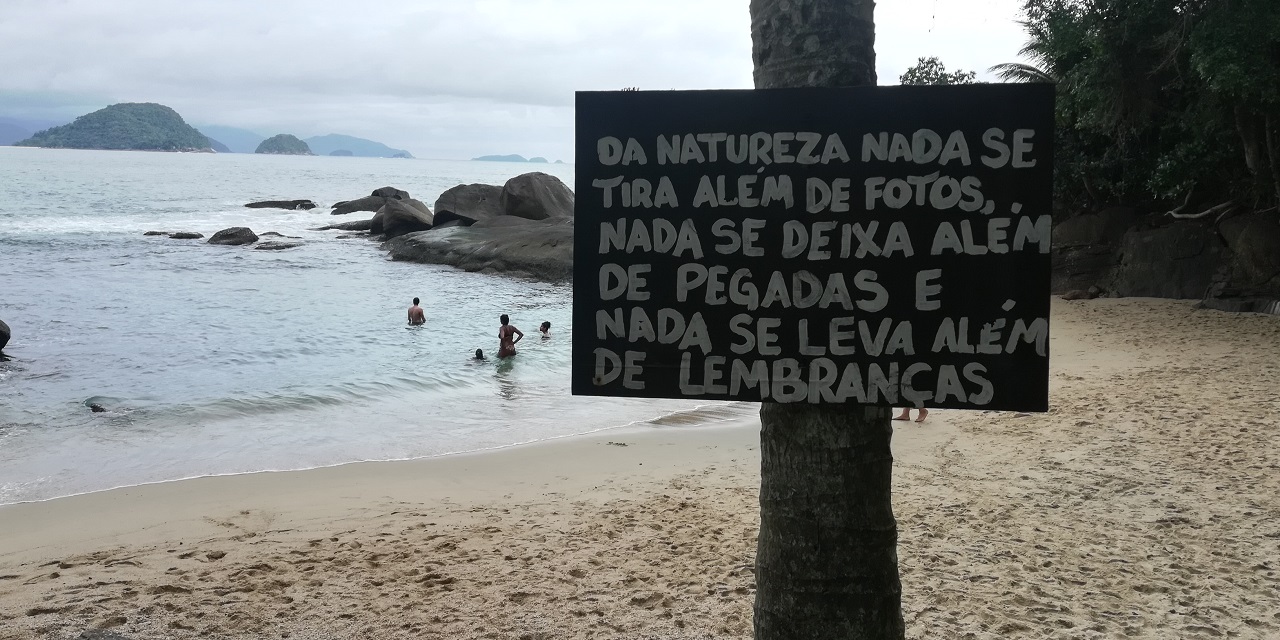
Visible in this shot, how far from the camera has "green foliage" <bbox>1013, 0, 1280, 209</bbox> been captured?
11281 millimetres

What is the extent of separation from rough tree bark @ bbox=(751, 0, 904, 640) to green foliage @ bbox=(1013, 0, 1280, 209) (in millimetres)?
10352

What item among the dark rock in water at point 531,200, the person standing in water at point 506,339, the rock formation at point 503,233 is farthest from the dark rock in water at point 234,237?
the person standing in water at point 506,339

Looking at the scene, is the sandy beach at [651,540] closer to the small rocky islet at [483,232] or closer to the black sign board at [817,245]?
the black sign board at [817,245]

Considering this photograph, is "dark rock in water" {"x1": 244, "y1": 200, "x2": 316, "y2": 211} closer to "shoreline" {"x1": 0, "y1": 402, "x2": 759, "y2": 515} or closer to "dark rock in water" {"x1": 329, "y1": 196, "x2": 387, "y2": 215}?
"dark rock in water" {"x1": 329, "y1": 196, "x2": 387, "y2": 215}

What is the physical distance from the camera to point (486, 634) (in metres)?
4.66

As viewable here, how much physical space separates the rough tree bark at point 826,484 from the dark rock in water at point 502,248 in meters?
23.2

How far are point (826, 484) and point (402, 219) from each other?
3535 centimetres

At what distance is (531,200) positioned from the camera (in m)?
33.6

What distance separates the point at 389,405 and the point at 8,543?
5.99 metres

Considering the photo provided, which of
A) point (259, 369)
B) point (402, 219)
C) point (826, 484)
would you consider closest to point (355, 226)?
point (402, 219)

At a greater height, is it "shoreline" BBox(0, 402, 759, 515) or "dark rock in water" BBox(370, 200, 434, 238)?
"dark rock in water" BBox(370, 200, 434, 238)

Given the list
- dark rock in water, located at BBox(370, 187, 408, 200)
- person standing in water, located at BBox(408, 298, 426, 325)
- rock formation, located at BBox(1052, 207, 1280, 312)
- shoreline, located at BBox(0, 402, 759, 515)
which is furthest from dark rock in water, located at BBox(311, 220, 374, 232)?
shoreline, located at BBox(0, 402, 759, 515)

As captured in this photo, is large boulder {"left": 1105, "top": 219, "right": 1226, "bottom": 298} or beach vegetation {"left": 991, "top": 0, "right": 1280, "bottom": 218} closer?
beach vegetation {"left": 991, "top": 0, "right": 1280, "bottom": 218}

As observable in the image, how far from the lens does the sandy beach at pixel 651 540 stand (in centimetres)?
475
